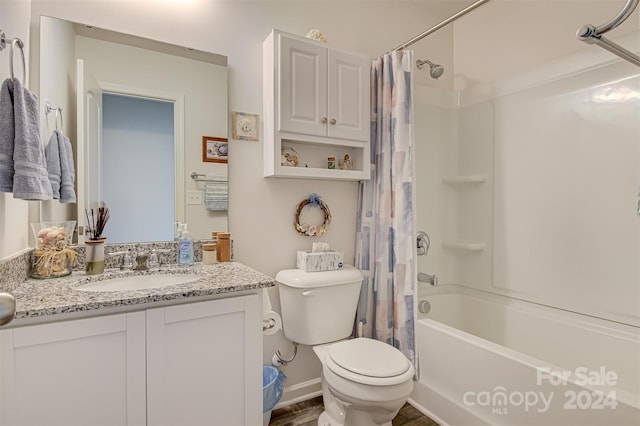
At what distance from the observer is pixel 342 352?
5.23 ft

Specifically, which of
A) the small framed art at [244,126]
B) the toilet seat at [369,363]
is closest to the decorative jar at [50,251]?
the small framed art at [244,126]

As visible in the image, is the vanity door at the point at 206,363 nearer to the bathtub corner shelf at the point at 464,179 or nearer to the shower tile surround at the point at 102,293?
the shower tile surround at the point at 102,293

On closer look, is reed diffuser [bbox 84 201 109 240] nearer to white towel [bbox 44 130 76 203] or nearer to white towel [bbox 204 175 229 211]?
white towel [bbox 44 130 76 203]

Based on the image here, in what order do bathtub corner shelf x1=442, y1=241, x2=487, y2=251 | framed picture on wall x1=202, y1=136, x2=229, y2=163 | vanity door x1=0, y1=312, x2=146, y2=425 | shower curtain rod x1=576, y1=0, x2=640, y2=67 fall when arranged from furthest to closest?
bathtub corner shelf x1=442, y1=241, x2=487, y2=251 → framed picture on wall x1=202, y1=136, x2=229, y2=163 → shower curtain rod x1=576, y1=0, x2=640, y2=67 → vanity door x1=0, y1=312, x2=146, y2=425

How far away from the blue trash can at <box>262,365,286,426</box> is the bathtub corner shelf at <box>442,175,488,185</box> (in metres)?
1.85

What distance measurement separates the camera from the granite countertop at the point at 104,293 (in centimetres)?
100

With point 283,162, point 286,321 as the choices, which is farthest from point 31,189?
point 286,321

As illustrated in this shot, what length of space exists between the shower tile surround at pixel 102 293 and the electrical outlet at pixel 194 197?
0.86 ft

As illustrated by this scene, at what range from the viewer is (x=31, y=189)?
1121mm

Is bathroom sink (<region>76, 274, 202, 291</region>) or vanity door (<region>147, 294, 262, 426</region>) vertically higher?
bathroom sink (<region>76, 274, 202, 291</region>)

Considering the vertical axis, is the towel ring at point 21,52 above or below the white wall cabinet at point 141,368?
above

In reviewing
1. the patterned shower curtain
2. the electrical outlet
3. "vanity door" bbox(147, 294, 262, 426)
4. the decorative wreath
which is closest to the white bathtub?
the patterned shower curtain

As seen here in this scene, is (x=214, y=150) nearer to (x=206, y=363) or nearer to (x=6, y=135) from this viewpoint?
(x=6, y=135)

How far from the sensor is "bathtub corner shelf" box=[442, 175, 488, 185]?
249cm
